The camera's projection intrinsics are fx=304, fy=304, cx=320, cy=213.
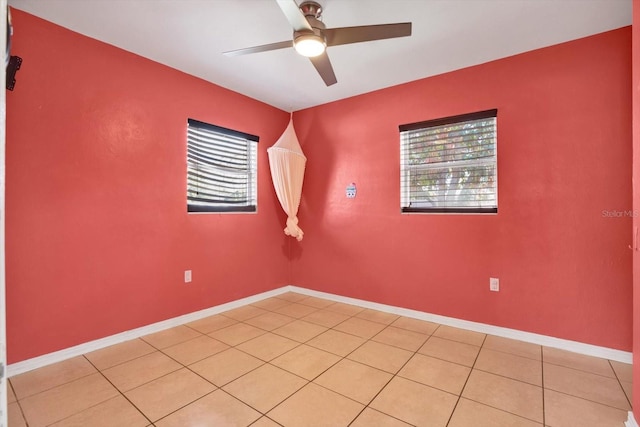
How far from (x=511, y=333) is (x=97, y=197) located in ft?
12.0

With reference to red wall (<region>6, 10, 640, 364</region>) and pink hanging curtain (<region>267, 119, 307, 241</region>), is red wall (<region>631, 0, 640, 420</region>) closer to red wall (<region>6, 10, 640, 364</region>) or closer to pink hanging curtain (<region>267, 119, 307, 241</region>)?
red wall (<region>6, 10, 640, 364</region>)

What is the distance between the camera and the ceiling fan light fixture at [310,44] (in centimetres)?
186

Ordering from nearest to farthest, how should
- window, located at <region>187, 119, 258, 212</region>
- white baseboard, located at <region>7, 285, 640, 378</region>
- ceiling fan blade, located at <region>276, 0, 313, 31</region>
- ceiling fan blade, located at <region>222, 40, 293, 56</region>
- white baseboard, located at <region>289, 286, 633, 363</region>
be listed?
ceiling fan blade, located at <region>276, 0, 313, 31</region> < ceiling fan blade, located at <region>222, 40, 293, 56</region> < white baseboard, located at <region>7, 285, 640, 378</region> < white baseboard, located at <region>289, 286, 633, 363</region> < window, located at <region>187, 119, 258, 212</region>

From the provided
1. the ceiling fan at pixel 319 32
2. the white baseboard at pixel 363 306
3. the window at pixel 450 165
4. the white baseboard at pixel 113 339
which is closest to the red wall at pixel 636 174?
the white baseboard at pixel 363 306

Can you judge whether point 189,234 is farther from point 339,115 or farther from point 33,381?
point 339,115

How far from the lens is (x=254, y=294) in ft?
12.2

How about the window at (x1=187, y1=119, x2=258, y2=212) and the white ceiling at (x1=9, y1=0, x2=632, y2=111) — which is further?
the window at (x1=187, y1=119, x2=258, y2=212)

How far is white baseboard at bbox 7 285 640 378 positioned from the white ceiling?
7.50 feet

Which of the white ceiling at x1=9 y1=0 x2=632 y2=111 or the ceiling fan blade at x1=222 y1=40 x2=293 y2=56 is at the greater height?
the white ceiling at x1=9 y1=0 x2=632 y2=111

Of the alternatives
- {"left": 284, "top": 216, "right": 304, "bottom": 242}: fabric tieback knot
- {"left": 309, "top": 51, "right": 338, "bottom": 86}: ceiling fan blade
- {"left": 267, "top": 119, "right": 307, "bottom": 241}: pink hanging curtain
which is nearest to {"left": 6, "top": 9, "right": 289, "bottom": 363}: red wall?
{"left": 267, "top": 119, "right": 307, "bottom": 241}: pink hanging curtain

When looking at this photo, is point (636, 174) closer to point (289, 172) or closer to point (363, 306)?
point (363, 306)

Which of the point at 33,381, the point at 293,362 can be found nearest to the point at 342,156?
the point at 293,362

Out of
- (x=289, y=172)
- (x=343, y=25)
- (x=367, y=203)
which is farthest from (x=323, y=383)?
(x=343, y=25)

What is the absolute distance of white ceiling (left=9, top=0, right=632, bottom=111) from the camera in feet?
6.68
